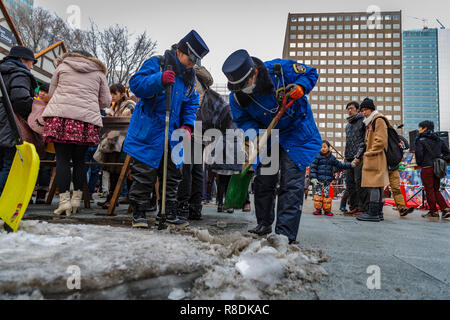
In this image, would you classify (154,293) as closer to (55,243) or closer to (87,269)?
(87,269)

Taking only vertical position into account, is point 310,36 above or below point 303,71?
above

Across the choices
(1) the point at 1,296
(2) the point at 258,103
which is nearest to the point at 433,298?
(1) the point at 1,296

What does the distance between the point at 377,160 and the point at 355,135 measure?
1018 mm

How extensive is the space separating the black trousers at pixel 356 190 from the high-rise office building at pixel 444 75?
175062 millimetres

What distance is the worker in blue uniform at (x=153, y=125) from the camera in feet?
8.44

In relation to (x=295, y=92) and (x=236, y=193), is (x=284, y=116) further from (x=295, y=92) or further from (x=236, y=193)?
(x=236, y=193)

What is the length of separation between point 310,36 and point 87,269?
103 metres

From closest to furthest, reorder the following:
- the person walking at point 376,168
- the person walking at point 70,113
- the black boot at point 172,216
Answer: the black boot at point 172,216
the person walking at point 70,113
the person walking at point 376,168

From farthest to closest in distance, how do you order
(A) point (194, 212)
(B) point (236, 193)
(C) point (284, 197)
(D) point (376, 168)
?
(D) point (376, 168) → (A) point (194, 212) → (B) point (236, 193) → (C) point (284, 197)

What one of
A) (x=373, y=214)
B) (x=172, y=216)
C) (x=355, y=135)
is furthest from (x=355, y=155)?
(x=172, y=216)

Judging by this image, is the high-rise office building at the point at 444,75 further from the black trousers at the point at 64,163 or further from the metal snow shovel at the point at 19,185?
the metal snow shovel at the point at 19,185

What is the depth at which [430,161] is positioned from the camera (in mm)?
5797

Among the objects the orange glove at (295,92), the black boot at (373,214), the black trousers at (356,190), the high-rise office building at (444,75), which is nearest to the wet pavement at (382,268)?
the orange glove at (295,92)

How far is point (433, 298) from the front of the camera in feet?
Result: 3.81
